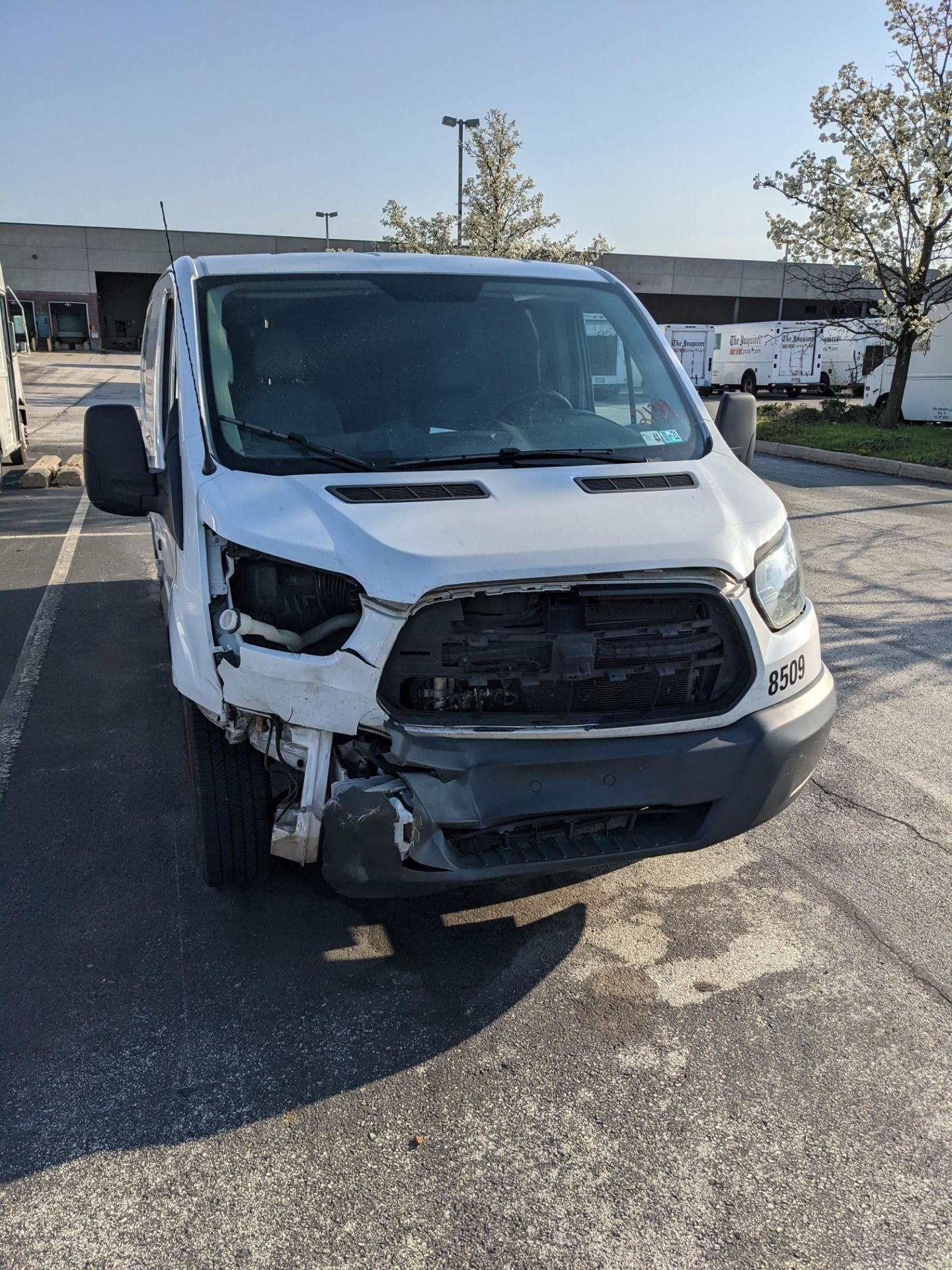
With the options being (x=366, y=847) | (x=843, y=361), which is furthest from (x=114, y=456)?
(x=843, y=361)

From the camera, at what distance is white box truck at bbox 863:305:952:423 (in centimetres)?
2117

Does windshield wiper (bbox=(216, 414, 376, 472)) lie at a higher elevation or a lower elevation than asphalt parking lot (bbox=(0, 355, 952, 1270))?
higher

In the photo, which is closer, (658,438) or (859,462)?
(658,438)

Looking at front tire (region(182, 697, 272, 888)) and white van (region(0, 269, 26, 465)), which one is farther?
white van (region(0, 269, 26, 465))

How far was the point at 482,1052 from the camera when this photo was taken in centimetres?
284

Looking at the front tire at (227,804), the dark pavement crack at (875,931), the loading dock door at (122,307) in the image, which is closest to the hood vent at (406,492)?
the front tire at (227,804)

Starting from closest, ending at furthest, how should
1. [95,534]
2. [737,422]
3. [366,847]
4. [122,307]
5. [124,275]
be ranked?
1. [366,847]
2. [737,422]
3. [95,534]
4. [124,275]
5. [122,307]

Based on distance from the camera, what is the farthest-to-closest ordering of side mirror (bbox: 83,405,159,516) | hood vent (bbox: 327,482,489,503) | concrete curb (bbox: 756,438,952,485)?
concrete curb (bbox: 756,438,952,485) < side mirror (bbox: 83,405,159,516) < hood vent (bbox: 327,482,489,503)

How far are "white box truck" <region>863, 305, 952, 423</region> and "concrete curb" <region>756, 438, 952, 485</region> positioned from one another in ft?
15.6

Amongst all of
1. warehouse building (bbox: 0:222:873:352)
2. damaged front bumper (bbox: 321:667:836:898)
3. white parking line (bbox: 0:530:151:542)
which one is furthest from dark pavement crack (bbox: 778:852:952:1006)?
warehouse building (bbox: 0:222:873:352)

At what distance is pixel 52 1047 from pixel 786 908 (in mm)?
2523

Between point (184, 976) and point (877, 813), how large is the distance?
9.85ft

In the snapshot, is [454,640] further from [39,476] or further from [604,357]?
[39,476]

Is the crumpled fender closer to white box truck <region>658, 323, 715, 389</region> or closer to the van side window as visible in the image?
the van side window
